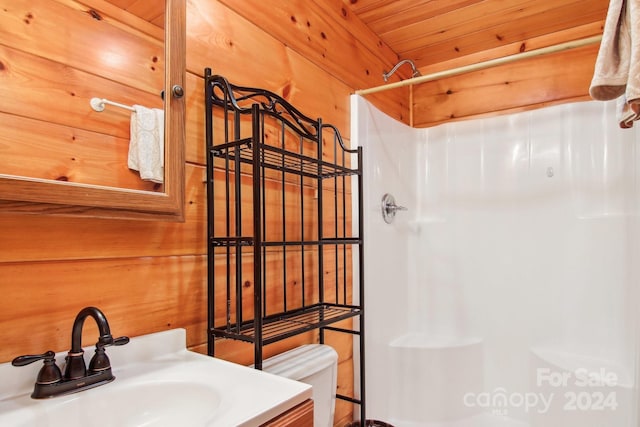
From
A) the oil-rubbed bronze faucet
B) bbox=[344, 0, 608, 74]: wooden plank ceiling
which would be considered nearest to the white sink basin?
the oil-rubbed bronze faucet

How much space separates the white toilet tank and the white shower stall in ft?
1.70

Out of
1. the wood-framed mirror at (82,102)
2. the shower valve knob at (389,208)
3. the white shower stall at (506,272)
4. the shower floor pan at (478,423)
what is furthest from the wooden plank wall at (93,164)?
the shower floor pan at (478,423)

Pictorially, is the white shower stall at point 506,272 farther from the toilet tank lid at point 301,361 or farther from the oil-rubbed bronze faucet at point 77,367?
the oil-rubbed bronze faucet at point 77,367

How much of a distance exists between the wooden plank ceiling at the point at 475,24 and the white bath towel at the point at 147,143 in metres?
1.27

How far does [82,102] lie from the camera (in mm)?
847

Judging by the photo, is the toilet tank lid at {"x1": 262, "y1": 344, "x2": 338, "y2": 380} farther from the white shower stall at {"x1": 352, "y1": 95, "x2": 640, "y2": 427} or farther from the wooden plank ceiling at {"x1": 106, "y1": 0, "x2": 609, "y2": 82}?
the wooden plank ceiling at {"x1": 106, "y1": 0, "x2": 609, "y2": 82}

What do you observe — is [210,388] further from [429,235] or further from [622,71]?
[429,235]

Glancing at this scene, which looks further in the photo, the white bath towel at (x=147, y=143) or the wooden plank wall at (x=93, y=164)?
the white bath towel at (x=147, y=143)

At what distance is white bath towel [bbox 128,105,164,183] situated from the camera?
934 mm

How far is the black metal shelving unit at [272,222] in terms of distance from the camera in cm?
107

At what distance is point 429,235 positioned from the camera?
7.94 feet

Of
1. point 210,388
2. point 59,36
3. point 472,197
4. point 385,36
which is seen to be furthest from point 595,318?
point 59,36

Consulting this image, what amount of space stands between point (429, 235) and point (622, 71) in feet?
4.92

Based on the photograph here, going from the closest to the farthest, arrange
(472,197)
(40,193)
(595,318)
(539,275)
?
(40,193), (595,318), (539,275), (472,197)
